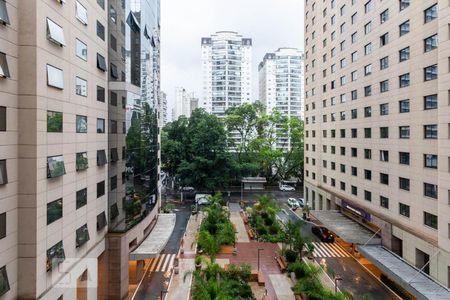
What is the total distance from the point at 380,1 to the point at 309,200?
1139 inches

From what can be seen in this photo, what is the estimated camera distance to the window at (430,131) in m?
21.3

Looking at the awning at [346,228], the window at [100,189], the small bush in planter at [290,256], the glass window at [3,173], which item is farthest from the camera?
the awning at [346,228]

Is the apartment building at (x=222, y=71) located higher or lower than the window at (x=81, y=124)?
higher

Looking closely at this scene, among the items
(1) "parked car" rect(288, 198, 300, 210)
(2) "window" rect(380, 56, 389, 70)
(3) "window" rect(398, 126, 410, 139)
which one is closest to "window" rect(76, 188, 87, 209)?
(3) "window" rect(398, 126, 410, 139)

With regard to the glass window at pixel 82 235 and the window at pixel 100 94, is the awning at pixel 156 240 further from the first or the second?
the window at pixel 100 94

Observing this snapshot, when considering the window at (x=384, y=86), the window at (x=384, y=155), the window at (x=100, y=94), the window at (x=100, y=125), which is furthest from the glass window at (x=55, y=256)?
the window at (x=384, y=86)

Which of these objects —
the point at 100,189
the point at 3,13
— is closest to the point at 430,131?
the point at 100,189

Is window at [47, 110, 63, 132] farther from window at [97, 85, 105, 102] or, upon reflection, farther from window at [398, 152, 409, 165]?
window at [398, 152, 409, 165]

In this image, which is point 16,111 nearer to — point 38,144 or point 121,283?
point 38,144

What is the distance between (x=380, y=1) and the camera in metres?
28.2

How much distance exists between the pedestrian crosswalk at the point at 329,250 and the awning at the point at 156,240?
14601 millimetres

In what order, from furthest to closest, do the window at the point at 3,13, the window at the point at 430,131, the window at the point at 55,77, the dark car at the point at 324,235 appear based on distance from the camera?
the dark car at the point at 324,235 → the window at the point at 430,131 → the window at the point at 55,77 → the window at the point at 3,13

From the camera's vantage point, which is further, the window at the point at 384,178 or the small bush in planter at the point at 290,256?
the window at the point at 384,178

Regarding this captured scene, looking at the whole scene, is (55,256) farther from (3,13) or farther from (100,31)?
(100,31)
